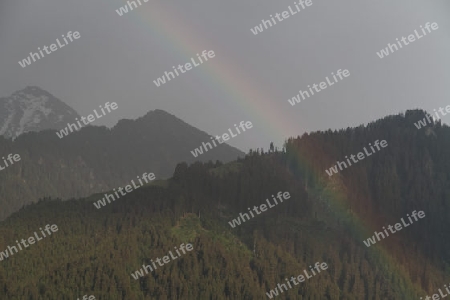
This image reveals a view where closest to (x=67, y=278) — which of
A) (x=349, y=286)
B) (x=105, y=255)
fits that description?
(x=105, y=255)

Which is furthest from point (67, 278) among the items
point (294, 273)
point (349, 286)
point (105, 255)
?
Result: point (349, 286)

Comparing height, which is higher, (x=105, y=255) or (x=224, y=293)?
(x=105, y=255)

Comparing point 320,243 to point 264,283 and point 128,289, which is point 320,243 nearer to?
point 264,283

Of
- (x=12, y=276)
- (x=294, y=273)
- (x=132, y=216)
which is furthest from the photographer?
(x=132, y=216)

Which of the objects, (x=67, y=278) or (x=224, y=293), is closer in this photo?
(x=67, y=278)

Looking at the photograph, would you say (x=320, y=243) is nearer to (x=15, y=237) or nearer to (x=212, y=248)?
(x=212, y=248)

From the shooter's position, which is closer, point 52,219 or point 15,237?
point 15,237

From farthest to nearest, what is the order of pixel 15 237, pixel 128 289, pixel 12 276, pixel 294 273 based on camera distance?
pixel 15 237 → pixel 294 273 → pixel 12 276 → pixel 128 289

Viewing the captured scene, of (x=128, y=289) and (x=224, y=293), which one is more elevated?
(x=128, y=289)

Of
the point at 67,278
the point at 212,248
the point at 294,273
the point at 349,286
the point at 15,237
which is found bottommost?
the point at 349,286
